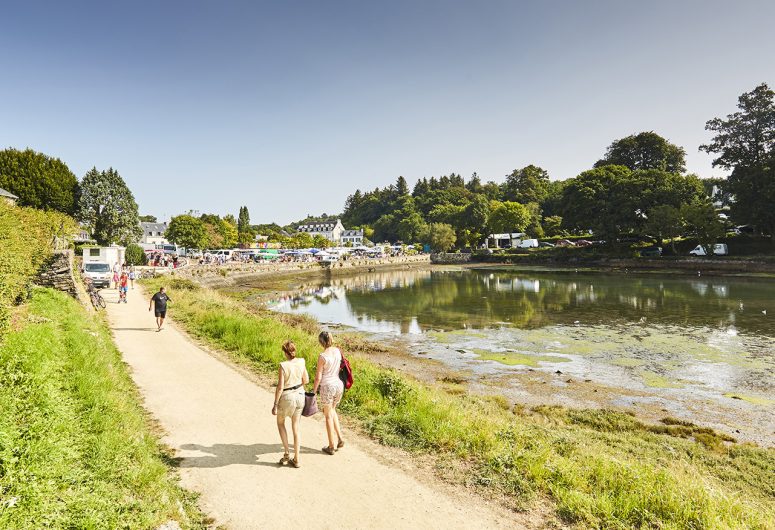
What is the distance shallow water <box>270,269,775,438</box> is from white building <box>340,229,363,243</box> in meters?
107

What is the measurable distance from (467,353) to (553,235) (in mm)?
86958

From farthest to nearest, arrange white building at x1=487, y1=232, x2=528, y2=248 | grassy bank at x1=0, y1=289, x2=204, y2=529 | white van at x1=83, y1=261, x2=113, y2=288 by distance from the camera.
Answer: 1. white building at x1=487, y1=232, x2=528, y2=248
2. white van at x1=83, y1=261, x2=113, y2=288
3. grassy bank at x1=0, y1=289, x2=204, y2=529

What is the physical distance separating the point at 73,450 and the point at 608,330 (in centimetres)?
2521

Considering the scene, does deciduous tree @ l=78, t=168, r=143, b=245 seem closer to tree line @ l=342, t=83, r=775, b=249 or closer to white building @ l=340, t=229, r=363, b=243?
tree line @ l=342, t=83, r=775, b=249

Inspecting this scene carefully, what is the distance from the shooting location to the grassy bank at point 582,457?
5668 millimetres

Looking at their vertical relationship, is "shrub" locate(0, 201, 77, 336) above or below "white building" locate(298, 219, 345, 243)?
below

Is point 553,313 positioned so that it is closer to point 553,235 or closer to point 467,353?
point 467,353

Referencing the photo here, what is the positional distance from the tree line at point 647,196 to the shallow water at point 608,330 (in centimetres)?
1261

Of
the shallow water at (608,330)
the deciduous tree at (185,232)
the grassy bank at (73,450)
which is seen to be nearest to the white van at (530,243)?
the shallow water at (608,330)

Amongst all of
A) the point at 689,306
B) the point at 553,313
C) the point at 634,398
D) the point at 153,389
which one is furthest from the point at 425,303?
the point at 153,389

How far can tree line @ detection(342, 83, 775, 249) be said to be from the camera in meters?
54.3

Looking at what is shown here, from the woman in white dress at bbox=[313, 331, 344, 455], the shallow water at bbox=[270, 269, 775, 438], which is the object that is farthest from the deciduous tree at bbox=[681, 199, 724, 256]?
the woman in white dress at bbox=[313, 331, 344, 455]

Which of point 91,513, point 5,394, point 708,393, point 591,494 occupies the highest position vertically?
point 5,394

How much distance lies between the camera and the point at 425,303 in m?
37.8
